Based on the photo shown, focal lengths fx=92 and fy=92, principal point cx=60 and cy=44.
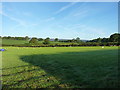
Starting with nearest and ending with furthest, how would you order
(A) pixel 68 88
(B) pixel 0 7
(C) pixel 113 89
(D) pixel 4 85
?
(C) pixel 113 89 → (A) pixel 68 88 → (D) pixel 4 85 → (B) pixel 0 7

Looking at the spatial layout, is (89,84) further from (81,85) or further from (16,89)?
(16,89)

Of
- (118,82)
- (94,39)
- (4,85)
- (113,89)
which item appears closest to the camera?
(113,89)

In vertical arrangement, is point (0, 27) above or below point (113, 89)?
above

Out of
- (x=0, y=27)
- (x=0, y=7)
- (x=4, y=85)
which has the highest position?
(x=0, y=7)

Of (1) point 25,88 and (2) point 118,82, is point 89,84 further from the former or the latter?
(1) point 25,88

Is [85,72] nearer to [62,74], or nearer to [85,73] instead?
[85,73]

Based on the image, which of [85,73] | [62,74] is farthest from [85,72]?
[62,74]

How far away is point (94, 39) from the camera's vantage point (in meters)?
38.4

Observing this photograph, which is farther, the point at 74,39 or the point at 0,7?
the point at 74,39

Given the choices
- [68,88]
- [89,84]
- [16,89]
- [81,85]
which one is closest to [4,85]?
[16,89]

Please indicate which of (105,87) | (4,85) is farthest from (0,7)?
(105,87)

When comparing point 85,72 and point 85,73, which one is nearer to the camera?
point 85,73

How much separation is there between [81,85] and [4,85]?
208cm

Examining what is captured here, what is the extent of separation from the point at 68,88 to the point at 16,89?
129 centimetres
